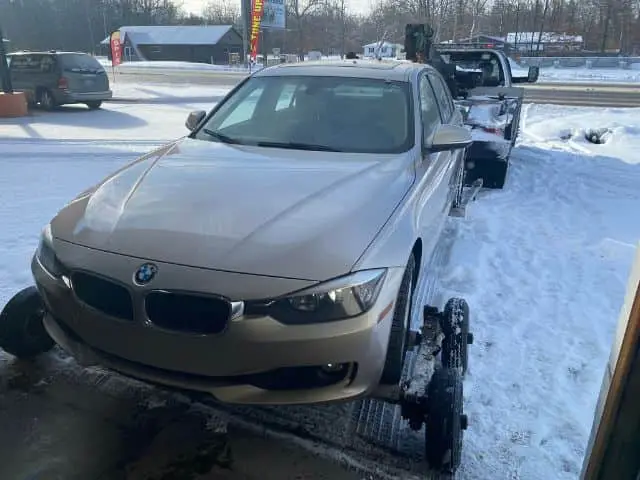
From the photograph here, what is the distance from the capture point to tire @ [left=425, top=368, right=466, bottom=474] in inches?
92.2

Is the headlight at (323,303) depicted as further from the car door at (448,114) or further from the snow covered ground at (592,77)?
the snow covered ground at (592,77)

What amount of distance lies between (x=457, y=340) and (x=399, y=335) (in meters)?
0.57

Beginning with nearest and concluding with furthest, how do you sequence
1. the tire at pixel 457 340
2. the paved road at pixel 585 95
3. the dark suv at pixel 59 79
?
the tire at pixel 457 340 → the dark suv at pixel 59 79 → the paved road at pixel 585 95

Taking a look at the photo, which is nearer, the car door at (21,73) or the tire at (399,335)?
the tire at (399,335)

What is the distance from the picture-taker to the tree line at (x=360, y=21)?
52.6 m

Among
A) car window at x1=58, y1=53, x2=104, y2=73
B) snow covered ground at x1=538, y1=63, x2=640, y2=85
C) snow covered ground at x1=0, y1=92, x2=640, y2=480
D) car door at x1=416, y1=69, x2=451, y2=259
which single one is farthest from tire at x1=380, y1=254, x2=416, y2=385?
snow covered ground at x1=538, y1=63, x2=640, y2=85

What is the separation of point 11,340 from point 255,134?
6.35ft

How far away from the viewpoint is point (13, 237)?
4930 mm

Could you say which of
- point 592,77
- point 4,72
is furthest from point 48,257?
point 592,77

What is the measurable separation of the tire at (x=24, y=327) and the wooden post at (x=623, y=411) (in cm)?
279

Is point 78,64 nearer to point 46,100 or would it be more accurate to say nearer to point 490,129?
point 46,100

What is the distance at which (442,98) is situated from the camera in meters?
4.95

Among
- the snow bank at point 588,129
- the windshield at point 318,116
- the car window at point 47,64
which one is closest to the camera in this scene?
the windshield at point 318,116

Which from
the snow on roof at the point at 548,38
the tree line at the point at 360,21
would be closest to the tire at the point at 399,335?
the tree line at the point at 360,21
